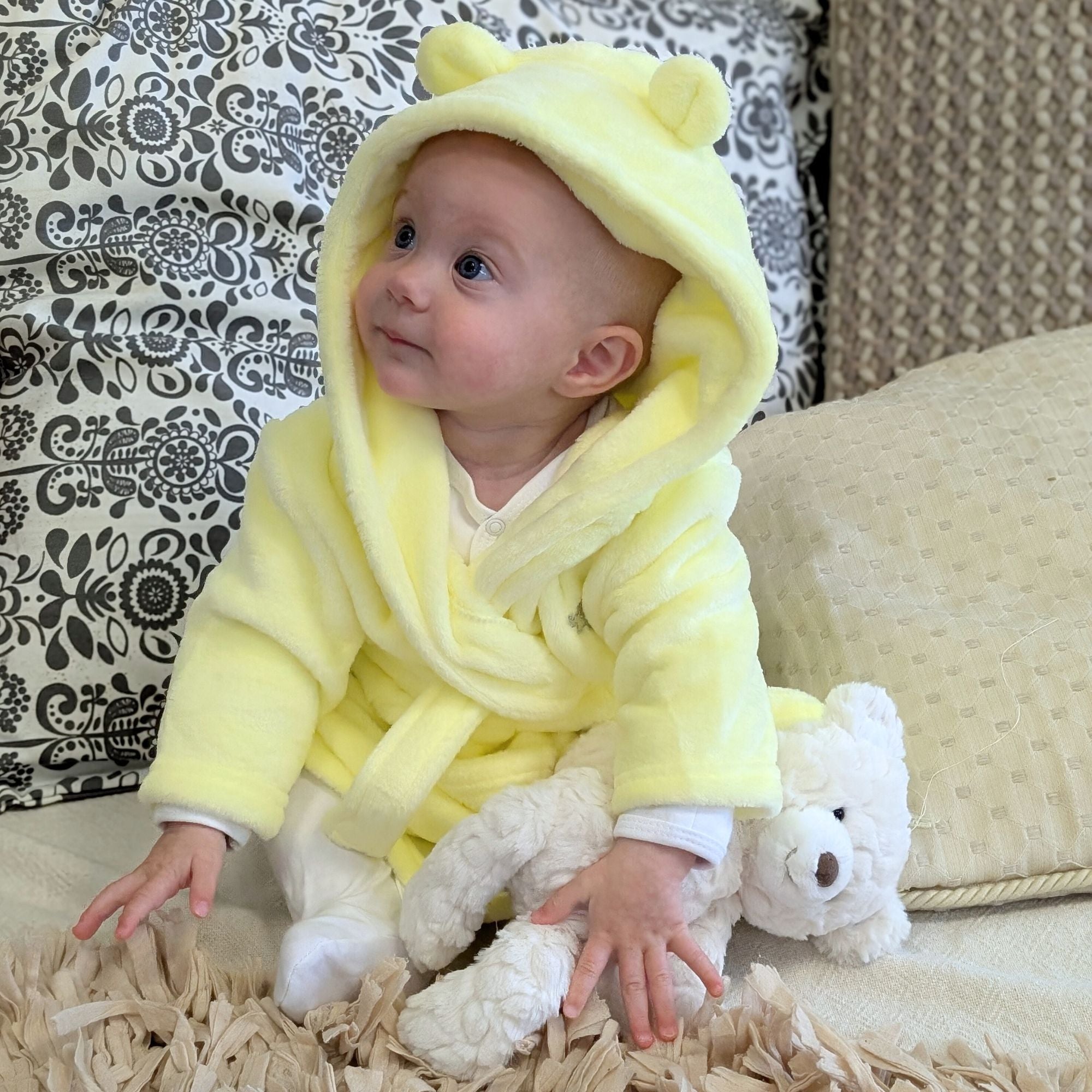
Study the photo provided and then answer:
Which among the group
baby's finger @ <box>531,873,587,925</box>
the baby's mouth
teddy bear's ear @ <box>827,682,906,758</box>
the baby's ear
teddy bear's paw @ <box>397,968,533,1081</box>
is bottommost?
teddy bear's paw @ <box>397,968,533,1081</box>

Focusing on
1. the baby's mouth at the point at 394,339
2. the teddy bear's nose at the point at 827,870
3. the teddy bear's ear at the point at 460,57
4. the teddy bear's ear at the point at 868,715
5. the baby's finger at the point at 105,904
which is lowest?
the baby's finger at the point at 105,904

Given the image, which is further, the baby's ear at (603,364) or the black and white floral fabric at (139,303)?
the black and white floral fabric at (139,303)

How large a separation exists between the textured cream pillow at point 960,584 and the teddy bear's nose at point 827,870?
11cm

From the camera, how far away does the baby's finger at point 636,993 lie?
0.73 metres

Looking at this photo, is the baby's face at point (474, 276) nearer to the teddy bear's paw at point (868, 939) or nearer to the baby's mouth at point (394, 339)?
the baby's mouth at point (394, 339)

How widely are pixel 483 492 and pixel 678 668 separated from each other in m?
0.21

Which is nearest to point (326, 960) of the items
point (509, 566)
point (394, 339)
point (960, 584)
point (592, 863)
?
point (592, 863)

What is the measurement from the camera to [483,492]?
35.5 inches

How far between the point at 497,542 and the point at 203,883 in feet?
0.98

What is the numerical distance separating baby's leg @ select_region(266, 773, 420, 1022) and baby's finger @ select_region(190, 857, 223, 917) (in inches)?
2.3

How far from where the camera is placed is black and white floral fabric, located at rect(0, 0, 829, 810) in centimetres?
106

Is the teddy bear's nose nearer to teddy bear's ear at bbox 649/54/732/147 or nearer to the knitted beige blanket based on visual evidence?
the knitted beige blanket

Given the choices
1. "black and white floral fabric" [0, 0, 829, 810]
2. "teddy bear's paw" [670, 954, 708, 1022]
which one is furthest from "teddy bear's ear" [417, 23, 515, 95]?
"teddy bear's paw" [670, 954, 708, 1022]

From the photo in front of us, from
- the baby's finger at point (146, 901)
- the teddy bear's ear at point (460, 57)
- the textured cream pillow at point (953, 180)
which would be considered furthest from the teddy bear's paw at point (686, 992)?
the textured cream pillow at point (953, 180)
